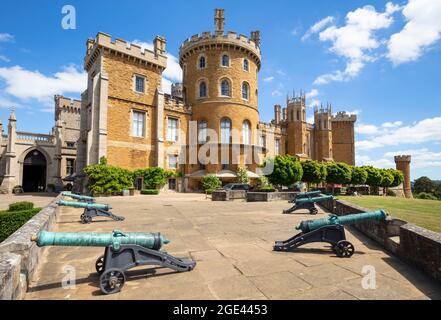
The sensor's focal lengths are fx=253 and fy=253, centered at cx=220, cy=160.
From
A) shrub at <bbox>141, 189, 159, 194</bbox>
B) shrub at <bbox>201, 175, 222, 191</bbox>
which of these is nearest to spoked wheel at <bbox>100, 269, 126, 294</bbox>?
shrub at <bbox>141, 189, 159, 194</bbox>

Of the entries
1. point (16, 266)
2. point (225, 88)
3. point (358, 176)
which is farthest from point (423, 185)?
point (16, 266)

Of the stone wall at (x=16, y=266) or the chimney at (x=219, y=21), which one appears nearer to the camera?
the stone wall at (x=16, y=266)

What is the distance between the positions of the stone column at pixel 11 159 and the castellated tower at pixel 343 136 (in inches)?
2230

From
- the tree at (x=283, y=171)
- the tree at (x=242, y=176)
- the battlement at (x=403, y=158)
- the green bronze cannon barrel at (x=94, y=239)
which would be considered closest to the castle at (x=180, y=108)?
the tree at (x=242, y=176)

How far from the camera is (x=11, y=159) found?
33.1 meters

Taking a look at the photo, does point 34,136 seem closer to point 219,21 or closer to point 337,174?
point 219,21

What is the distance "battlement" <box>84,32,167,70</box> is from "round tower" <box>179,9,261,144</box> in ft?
16.0

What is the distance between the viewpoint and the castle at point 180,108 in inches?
995

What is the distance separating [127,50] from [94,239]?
2733cm

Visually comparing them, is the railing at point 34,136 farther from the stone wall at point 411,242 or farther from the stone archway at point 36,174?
→ the stone wall at point 411,242

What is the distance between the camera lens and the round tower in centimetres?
3203

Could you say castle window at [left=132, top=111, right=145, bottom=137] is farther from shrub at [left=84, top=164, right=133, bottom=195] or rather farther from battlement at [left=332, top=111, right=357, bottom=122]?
battlement at [left=332, top=111, right=357, bottom=122]

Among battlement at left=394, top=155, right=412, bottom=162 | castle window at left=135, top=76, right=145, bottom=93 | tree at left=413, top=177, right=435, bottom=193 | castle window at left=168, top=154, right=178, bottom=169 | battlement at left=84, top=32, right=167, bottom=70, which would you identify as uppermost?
battlement at left=84, top=32, right=167, bottom=70
